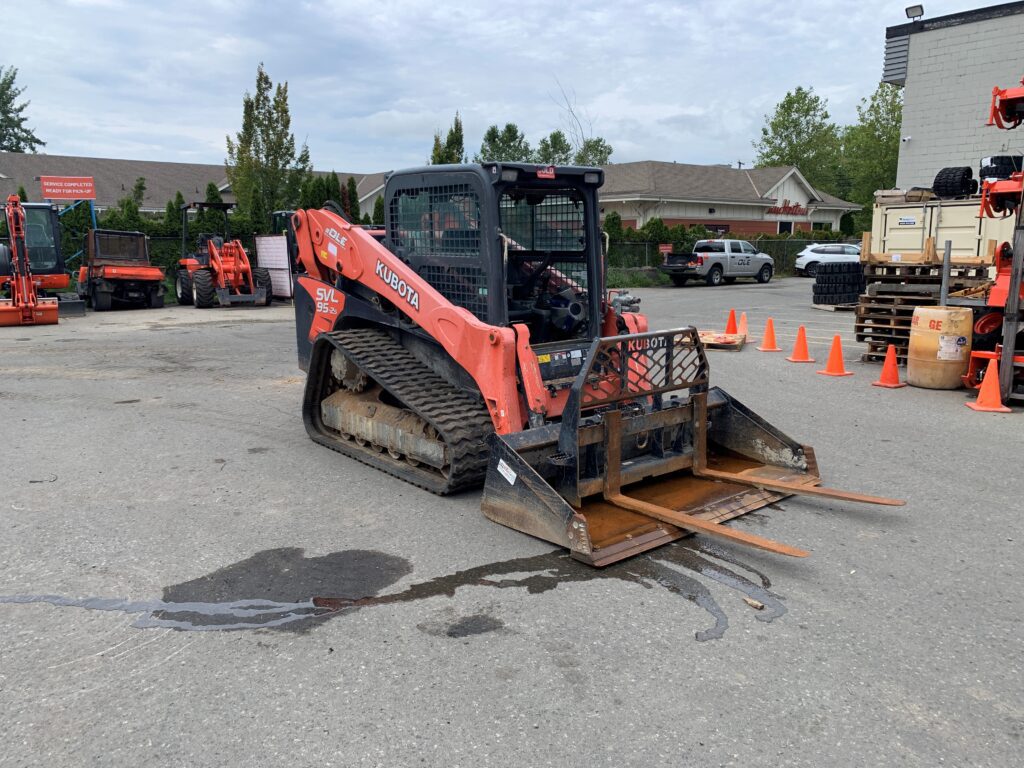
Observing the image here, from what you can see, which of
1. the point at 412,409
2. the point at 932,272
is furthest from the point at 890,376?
the point at 412,409

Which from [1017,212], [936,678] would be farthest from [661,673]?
[1017,212]

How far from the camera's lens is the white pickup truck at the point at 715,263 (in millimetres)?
30609

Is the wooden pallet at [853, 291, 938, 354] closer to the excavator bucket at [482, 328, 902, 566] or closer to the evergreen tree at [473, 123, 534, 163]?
the excavator bucket at [482, 328, 902, 566]

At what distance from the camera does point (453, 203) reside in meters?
6.07

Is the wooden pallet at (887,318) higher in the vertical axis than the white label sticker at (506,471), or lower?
higher

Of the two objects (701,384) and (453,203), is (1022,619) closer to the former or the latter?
(701,384)

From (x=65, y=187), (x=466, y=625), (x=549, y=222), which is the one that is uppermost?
(x=65, y=187)

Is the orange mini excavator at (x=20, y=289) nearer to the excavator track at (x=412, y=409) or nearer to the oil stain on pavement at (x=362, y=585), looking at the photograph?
the excavator track at (x=412, y=409)

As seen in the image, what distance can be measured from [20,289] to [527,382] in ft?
53.7

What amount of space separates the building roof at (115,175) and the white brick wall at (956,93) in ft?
110

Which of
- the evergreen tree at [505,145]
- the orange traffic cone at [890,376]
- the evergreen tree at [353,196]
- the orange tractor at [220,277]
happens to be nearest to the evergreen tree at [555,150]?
the evergreen tree at [505,145]

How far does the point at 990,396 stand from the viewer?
27.8ft

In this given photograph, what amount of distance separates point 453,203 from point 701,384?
7.58 feet

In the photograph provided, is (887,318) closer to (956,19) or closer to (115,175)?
(956,19)
